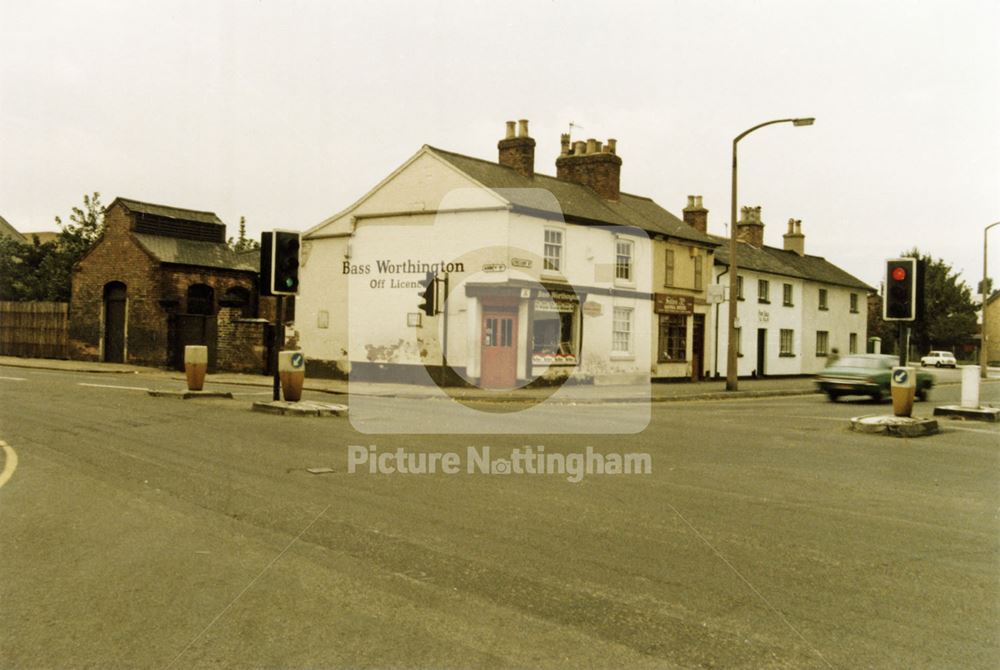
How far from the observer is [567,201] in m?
27.7

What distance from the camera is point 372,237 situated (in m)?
27.5

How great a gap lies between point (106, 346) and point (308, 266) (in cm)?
1003

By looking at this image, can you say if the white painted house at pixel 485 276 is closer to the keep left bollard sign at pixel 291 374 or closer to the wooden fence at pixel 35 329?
the keep left bollard sign at pixel 291 374

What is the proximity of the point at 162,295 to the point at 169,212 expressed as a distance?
4.91 meters

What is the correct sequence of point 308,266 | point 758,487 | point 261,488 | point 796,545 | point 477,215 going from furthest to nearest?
point 308,266 < point 477,215 < point 758,487 < point 261,488 < point 796,545

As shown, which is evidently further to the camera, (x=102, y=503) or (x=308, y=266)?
(x=308, y=266)

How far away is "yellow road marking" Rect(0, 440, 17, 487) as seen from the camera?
25.9 feet

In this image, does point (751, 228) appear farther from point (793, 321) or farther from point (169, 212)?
point (169, 212)

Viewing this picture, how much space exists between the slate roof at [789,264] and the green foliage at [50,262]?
109 ft

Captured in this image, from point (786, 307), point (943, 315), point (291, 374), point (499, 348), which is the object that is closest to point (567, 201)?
point (499, 348)

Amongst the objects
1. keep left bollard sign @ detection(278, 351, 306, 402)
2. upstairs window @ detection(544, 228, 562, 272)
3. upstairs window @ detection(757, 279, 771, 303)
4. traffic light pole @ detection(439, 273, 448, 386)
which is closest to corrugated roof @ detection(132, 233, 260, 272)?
traffic light pole @ detection(439, 273, 448, 386)

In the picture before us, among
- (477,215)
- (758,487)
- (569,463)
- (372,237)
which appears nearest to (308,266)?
(372,237)

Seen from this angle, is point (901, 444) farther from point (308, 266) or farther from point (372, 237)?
point (308, 266)

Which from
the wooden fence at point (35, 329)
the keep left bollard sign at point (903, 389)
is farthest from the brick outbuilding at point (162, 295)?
the keep left bollard sign at point (903, 389)
